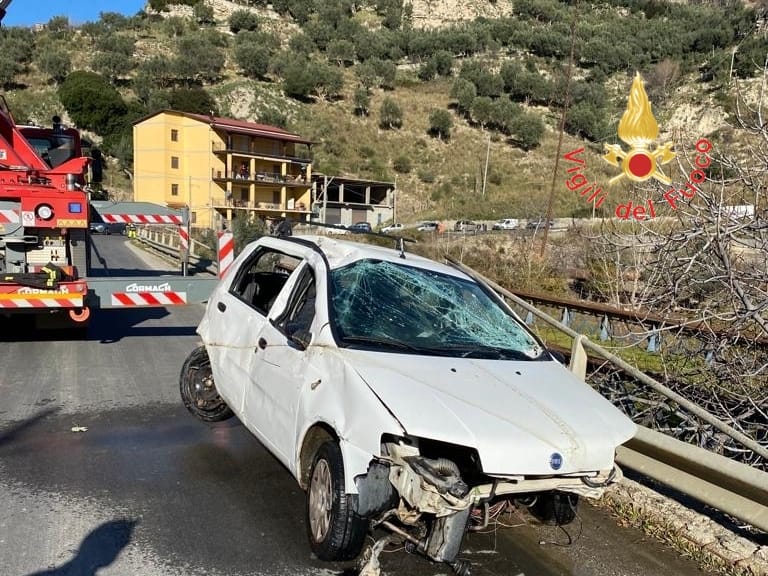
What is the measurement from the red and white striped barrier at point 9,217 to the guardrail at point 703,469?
688cm

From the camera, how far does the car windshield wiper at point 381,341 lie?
12.6 ft

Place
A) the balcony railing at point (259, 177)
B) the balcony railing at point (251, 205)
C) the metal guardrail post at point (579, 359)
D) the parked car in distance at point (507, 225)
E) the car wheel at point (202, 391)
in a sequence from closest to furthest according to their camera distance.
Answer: the metal guardrail post at point (579, 359) → the car wheel at point (202, 391) → the parked car in distance at point (507, 225) → the balcony railing at point (259, 177) → the balcony railing at point (251, 205)

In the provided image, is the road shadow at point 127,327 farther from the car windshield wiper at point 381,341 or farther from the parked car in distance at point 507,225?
the parked car in distance at point 507,225

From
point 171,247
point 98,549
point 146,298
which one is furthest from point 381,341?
point 171,247

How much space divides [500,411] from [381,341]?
907 millimetres

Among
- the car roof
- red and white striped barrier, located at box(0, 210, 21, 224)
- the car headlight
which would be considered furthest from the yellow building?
the car roof

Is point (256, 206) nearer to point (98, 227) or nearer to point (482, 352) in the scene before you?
point (98, 227)

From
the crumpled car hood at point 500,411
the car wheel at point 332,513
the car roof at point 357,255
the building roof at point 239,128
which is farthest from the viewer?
the building roof at point 239,128

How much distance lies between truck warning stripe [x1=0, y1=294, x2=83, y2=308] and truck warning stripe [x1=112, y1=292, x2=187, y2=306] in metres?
0.45

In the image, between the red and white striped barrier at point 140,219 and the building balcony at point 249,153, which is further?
the building balcony at point 249,153

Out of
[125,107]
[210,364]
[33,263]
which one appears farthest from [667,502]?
[125,107]

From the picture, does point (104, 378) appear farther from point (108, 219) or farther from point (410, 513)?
point (410, 513)

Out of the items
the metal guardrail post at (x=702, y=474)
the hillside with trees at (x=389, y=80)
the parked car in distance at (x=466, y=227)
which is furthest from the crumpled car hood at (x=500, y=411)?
the hillside with trees at (x=389, y=80)

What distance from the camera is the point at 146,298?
8.09m
